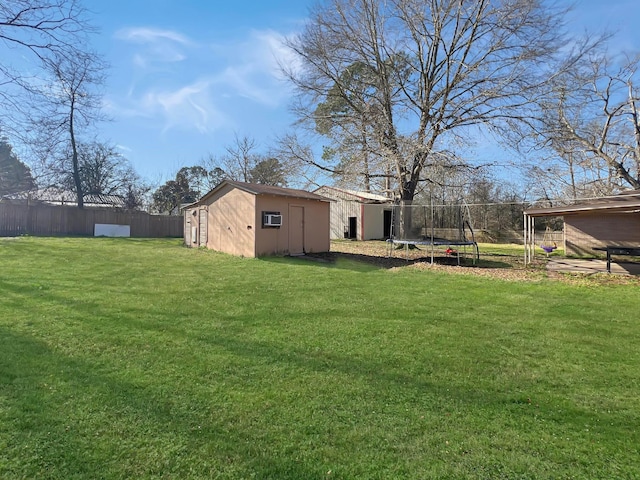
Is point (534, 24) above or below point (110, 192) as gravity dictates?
above

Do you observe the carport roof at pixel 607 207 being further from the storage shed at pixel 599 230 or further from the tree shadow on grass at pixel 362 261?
the tree shadow on grass at pixel 362 261

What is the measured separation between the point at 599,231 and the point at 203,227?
639 inches

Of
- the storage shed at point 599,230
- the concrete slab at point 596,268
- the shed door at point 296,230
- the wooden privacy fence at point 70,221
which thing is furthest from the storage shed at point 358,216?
the concrete slab at point 596,268

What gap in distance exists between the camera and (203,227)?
14773 mm

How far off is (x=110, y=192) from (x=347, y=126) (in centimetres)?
2129

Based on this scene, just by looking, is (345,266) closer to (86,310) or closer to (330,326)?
(330,326)

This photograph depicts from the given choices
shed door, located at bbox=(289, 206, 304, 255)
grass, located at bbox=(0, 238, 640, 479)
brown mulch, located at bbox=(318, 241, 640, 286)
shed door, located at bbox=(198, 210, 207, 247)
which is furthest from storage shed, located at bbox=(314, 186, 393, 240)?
grass, located at bbox=(0, 238, 640, 479)

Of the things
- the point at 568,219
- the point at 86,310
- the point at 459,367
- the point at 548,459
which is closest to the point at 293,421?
the point at 548,459

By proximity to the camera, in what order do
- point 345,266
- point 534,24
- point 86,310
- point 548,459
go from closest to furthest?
point 548,459 → point 86,310 → point 345,266 → point 534,24

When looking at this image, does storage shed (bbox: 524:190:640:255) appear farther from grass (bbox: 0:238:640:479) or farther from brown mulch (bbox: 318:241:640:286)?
grass (bbox: 0:238:640:479)

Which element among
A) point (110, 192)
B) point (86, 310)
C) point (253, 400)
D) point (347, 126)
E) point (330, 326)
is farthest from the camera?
point (110, 192)

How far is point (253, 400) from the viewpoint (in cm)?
269

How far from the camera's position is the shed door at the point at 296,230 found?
13.3 meters

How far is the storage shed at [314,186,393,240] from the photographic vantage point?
22828mm
